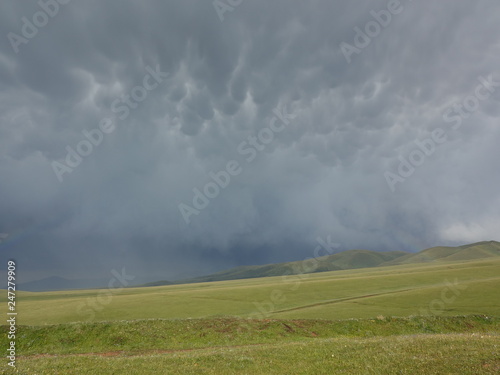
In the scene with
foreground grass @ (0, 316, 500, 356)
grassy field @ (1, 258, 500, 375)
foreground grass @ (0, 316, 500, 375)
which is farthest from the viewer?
foreground grass @ (0, 316, 500, 356)

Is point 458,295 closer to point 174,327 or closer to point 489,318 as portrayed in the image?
point 489,318

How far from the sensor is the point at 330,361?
65.1 ft

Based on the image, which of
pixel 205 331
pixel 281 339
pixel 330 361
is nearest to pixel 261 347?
pixel 330 361

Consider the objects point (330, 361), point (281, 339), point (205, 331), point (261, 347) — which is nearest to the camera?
point (330, 361)

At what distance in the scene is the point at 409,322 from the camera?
38.2m

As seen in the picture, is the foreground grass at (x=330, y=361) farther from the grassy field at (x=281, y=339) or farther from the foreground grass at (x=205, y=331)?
the foreground grass at (x=205, y=331)

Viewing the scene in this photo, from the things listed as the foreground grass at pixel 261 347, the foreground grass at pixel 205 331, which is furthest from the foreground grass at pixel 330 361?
the foreground grass at pixel 205 331

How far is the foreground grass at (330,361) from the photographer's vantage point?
17000mm

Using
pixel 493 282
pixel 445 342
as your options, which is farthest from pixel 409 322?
pixel 493 282

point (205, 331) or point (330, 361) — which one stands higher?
point (330, 361)

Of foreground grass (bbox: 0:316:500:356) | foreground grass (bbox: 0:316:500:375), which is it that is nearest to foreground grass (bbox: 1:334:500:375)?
foreground grass (bbox: 0:316:500:375)

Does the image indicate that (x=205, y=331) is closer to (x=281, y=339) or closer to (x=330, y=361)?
(x=281, y=339)

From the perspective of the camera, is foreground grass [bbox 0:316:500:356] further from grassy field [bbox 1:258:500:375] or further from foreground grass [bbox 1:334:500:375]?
foreground grass [bbox 1:334:500:375]

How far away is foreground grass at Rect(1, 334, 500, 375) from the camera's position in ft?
55.8
